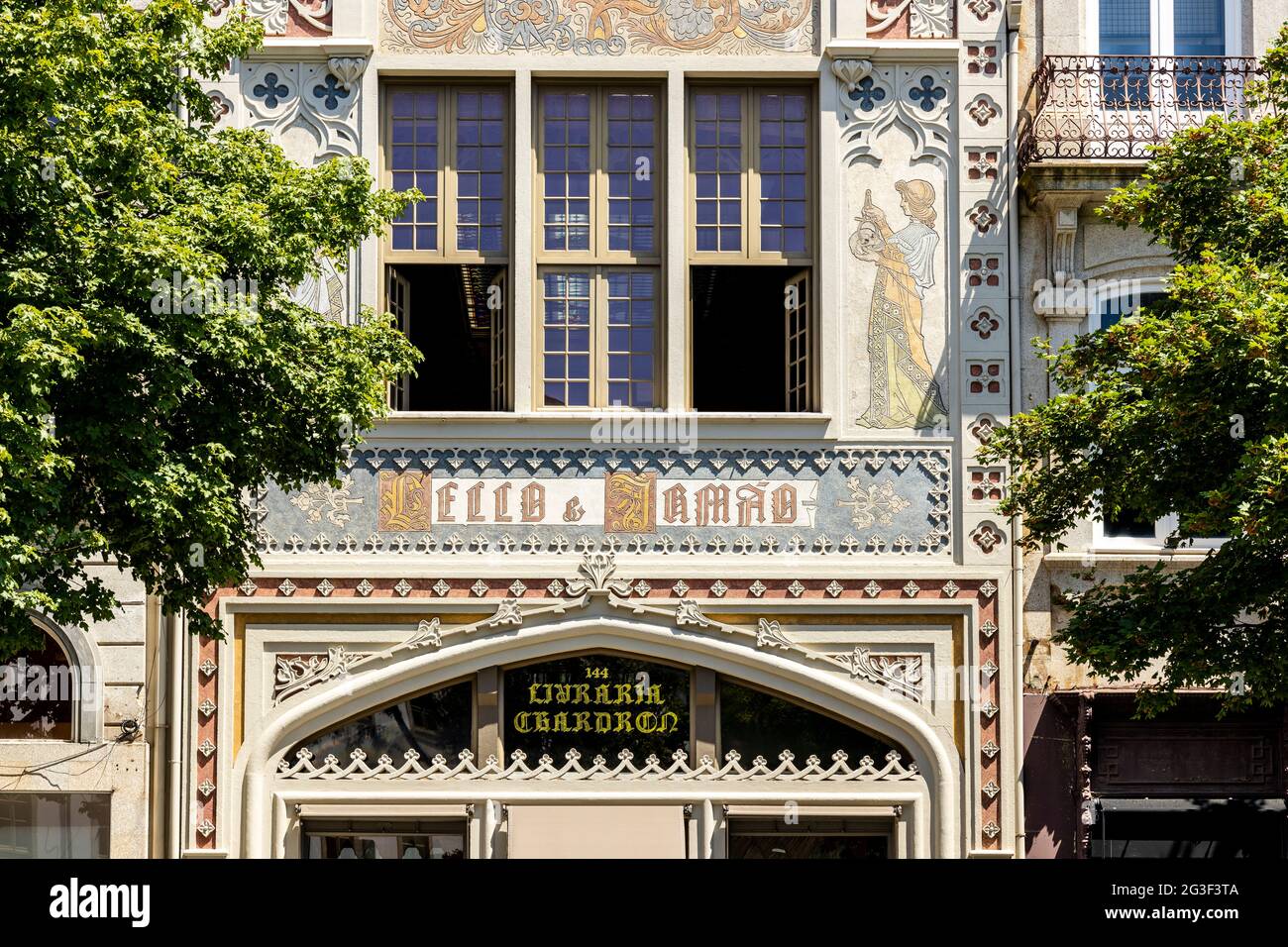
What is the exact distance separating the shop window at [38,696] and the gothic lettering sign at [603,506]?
95.1 inches

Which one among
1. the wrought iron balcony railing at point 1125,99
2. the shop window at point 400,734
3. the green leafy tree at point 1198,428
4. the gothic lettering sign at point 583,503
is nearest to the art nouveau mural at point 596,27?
the wrought iron balcony railing at point 1125,99

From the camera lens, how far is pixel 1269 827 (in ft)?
59.1

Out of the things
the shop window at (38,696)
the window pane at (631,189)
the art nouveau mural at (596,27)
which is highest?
the art nouveau mural at (596,27)

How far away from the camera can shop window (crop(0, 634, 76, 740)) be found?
59.4 ft

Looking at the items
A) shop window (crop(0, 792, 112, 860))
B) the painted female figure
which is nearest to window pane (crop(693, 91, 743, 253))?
the painted female figure

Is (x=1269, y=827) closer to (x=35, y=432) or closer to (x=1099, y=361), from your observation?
(x=1099, y=361)

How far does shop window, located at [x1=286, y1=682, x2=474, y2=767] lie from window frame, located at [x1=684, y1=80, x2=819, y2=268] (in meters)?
5.21

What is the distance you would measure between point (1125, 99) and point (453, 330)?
7301mm

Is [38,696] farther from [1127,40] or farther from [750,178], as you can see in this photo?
[1127,40]

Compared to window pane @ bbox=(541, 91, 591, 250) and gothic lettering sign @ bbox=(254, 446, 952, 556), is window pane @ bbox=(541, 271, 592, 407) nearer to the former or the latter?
A: window pane @ bbox=(541, 91, 591, 250)

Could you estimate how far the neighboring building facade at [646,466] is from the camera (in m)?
18.1

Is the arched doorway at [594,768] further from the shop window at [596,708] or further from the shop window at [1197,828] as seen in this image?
the shop window at [1197,828]

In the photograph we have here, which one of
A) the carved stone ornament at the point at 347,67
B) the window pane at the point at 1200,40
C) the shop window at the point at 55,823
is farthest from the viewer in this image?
the window pane at the point at 1200,40

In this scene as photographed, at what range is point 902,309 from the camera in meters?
18.8
